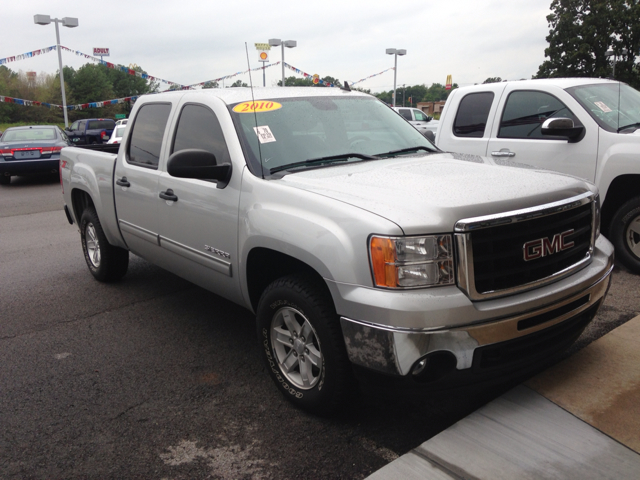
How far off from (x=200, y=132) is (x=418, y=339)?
2.40 m

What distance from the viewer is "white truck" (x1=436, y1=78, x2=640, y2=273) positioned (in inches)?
214

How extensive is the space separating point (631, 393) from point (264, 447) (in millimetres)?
A: 2018

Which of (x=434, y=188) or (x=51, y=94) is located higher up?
(x=51, y=94)

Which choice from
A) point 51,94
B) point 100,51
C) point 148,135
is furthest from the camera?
point 51,94

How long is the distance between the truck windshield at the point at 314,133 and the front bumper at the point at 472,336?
1.34 metres

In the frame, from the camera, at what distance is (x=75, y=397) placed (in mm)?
3580

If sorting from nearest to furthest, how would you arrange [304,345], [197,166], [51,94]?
[304,345] < [197,166] < [51,94]

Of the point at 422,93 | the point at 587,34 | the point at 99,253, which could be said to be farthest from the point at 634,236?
the point at 422,93

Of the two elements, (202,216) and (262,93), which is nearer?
(202,216)

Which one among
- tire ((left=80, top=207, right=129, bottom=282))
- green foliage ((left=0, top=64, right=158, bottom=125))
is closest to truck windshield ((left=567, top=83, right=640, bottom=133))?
tire ((left=80, top=207, right=129, bottom=282))

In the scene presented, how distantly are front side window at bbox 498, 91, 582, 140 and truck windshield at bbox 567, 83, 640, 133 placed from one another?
8.0 inches

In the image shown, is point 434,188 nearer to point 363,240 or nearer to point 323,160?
point 363,240

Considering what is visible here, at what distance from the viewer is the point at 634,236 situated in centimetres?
556

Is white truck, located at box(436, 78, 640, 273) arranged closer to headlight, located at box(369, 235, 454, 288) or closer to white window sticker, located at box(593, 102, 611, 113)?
white window sticker, located at box(593, 102, 611, 113)
